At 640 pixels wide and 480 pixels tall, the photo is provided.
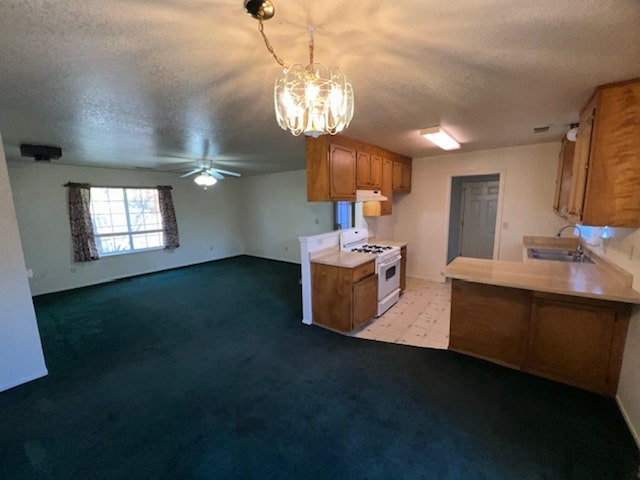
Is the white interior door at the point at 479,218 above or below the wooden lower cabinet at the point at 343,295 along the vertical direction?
above

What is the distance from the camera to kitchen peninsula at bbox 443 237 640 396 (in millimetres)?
2055

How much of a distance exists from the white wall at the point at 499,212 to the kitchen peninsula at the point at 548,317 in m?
1.51

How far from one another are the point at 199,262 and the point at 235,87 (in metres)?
6.10

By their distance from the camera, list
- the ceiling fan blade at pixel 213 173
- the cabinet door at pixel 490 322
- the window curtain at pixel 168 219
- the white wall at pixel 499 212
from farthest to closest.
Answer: the window curtain at pixel 168 219, the ceiling fan blade at pixel 213 173, the white wall at pixel 499 212, the cabinet door at pixel 490 322

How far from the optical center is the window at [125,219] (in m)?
5.49

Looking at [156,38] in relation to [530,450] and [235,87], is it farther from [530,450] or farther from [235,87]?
[530,450]

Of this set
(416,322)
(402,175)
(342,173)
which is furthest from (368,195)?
(416,322)

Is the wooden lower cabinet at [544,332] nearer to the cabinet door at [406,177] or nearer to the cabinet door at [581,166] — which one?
the cabinet door at [581,166]

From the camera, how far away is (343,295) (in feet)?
10.3

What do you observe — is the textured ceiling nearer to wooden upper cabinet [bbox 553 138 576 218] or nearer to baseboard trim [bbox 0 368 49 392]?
wooden upper cabinet [bbox 553 138 576 218]

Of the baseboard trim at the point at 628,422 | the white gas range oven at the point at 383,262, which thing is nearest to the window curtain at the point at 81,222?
the white gas range oven at the point at 383,262

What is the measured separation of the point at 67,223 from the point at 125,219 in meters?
0.95

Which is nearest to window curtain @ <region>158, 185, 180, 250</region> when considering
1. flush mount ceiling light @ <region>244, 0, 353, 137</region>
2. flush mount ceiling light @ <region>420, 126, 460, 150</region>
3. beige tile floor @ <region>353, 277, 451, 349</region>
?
beige tile floor @ <region>353, 277, 451, 349</region>

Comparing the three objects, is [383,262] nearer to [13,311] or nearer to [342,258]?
[342,258]
